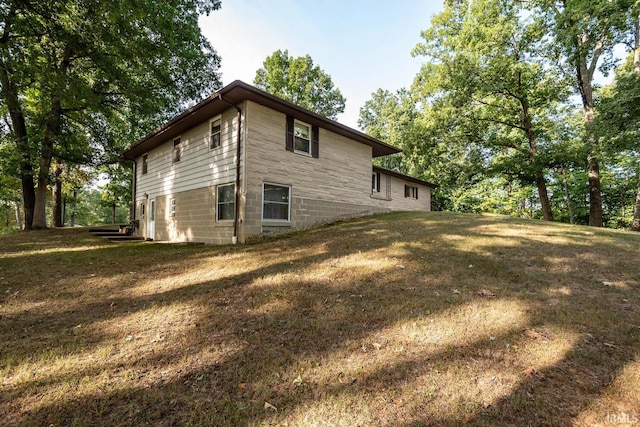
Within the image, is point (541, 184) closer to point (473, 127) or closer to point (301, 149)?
point (473, 127)

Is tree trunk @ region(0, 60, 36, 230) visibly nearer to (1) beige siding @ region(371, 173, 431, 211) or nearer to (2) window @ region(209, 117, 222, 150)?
(2) window @ region(209, 117, 222, 150)

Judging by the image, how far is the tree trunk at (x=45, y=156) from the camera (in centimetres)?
1414

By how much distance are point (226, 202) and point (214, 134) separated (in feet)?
8.86

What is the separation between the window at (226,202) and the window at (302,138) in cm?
258

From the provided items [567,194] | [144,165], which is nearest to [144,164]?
[144,165]

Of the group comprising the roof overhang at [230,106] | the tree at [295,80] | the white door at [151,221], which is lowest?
the white door at [151,221]

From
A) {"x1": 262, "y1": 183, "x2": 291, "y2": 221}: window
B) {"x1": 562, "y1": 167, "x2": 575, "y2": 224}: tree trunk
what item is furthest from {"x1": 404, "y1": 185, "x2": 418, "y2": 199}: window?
{"x1": 262, "y1": 183, "x2": 291, "y2": 221}: window

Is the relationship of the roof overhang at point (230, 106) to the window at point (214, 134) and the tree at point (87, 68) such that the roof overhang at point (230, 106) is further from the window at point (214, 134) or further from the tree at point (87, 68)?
the tree at point (87, 68)

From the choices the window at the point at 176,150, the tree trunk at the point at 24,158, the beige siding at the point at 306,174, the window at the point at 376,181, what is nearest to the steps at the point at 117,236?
the tree trunk at the point at 24,158

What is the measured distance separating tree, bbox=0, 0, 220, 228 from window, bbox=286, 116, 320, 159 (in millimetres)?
4404

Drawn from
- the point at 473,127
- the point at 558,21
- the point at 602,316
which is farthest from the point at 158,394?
the point at 473,127

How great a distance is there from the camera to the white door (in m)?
13.4

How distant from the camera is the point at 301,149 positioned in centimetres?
1042

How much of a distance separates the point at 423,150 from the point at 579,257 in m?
13.4
